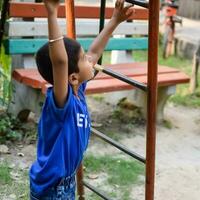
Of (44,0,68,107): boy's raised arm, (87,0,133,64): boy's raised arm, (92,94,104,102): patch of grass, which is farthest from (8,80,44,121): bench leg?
(44,0,68,107): boy's raised arm

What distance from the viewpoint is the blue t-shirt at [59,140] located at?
6.29ft

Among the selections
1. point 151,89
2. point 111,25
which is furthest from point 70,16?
point 151,89

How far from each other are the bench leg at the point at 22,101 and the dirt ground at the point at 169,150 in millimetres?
401

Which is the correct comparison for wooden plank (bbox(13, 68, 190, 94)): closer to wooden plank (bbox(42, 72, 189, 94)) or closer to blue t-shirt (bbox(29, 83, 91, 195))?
wooden plank (bbox(42, 72, 189, 94))

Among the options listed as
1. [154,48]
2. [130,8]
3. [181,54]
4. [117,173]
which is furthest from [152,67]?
[181,54]

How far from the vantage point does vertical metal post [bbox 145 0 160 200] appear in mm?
2057

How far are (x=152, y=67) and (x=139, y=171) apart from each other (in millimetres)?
1688

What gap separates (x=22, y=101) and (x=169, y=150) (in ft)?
4.32

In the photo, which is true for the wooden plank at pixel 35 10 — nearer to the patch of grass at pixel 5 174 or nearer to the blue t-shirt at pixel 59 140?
the patch of grass at pixel 5 174

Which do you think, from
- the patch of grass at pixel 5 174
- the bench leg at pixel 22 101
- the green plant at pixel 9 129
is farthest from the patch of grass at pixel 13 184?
the bench leg at pixel 22 101

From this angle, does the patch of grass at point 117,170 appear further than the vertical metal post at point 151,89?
Yes

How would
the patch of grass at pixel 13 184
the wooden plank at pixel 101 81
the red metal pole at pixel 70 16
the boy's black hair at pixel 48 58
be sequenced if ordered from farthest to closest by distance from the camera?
the wooden plank at pixel 101 81, the patch of grass at pixel 13 184, the red metal pole at pixel 70 16, the boy's black hair at pixel 48 58

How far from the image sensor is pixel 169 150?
422 centimetres

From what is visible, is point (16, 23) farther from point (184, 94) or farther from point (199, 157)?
point (184, 94)
